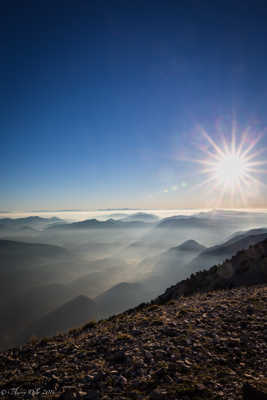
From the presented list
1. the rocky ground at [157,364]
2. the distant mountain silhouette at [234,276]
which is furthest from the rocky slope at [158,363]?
the distant mountain silhouette at [234,276]

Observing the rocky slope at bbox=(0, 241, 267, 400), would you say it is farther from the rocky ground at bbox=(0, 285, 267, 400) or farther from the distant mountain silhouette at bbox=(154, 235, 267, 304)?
the distant mountain silhouette at bbox=(154, 235, 267, 304)

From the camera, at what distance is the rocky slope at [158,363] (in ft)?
15.2

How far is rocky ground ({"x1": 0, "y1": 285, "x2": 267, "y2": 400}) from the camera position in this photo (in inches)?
182

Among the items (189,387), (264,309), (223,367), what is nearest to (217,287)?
(264,309)

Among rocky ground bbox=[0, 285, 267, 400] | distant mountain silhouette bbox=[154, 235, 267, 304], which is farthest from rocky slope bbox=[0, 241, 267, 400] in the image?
distant mountain silhouette bbox=[154, 235, 267, 304]

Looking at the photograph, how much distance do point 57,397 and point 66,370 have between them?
5.27 ft

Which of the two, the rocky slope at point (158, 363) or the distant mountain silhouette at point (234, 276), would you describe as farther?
the distant mountain silhouette at point (234, 276)

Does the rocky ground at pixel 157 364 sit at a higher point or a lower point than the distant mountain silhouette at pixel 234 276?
higher

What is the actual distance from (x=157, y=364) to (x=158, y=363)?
0.24 ft

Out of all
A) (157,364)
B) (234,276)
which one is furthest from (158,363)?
(234,276)

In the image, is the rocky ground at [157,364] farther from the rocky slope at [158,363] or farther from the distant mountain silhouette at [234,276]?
the distant mountain silhouette at [234,276]

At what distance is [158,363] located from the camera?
5.90 meters

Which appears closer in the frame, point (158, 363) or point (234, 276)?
point (158, 363)

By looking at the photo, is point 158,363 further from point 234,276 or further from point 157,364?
point 234,276
